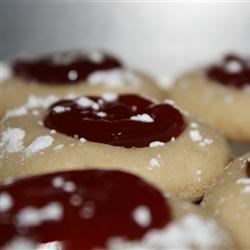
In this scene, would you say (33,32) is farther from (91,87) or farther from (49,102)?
(49,102)

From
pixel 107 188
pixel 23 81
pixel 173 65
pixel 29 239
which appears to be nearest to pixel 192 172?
pixel 107 188

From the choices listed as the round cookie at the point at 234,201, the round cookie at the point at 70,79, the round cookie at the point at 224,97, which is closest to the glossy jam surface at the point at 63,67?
the round cookie at the point at 70,79

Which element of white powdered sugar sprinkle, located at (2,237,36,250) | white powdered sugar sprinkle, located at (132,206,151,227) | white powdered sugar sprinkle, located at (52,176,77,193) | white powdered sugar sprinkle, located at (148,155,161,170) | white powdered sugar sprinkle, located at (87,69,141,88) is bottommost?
white powdered sugar sprinkle, located at (87,69,141,88)

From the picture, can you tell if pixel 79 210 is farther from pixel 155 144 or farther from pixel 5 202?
pixel 155 144

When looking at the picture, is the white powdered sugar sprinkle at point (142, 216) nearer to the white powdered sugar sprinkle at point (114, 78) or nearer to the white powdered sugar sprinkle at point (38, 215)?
the white powdered sugar sprinkle at point (38, 215)

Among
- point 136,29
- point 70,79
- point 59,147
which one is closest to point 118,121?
point 59,147

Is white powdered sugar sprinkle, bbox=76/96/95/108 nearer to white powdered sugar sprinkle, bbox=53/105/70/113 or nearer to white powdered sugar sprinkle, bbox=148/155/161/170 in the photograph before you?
white powdered sugar sprinkle, bbox=53/105/70/113

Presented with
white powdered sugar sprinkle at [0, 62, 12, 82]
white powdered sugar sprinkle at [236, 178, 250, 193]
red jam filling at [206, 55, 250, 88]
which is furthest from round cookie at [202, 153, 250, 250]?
white powdered sugar sprinkle at [0, 62, 12, 82]
